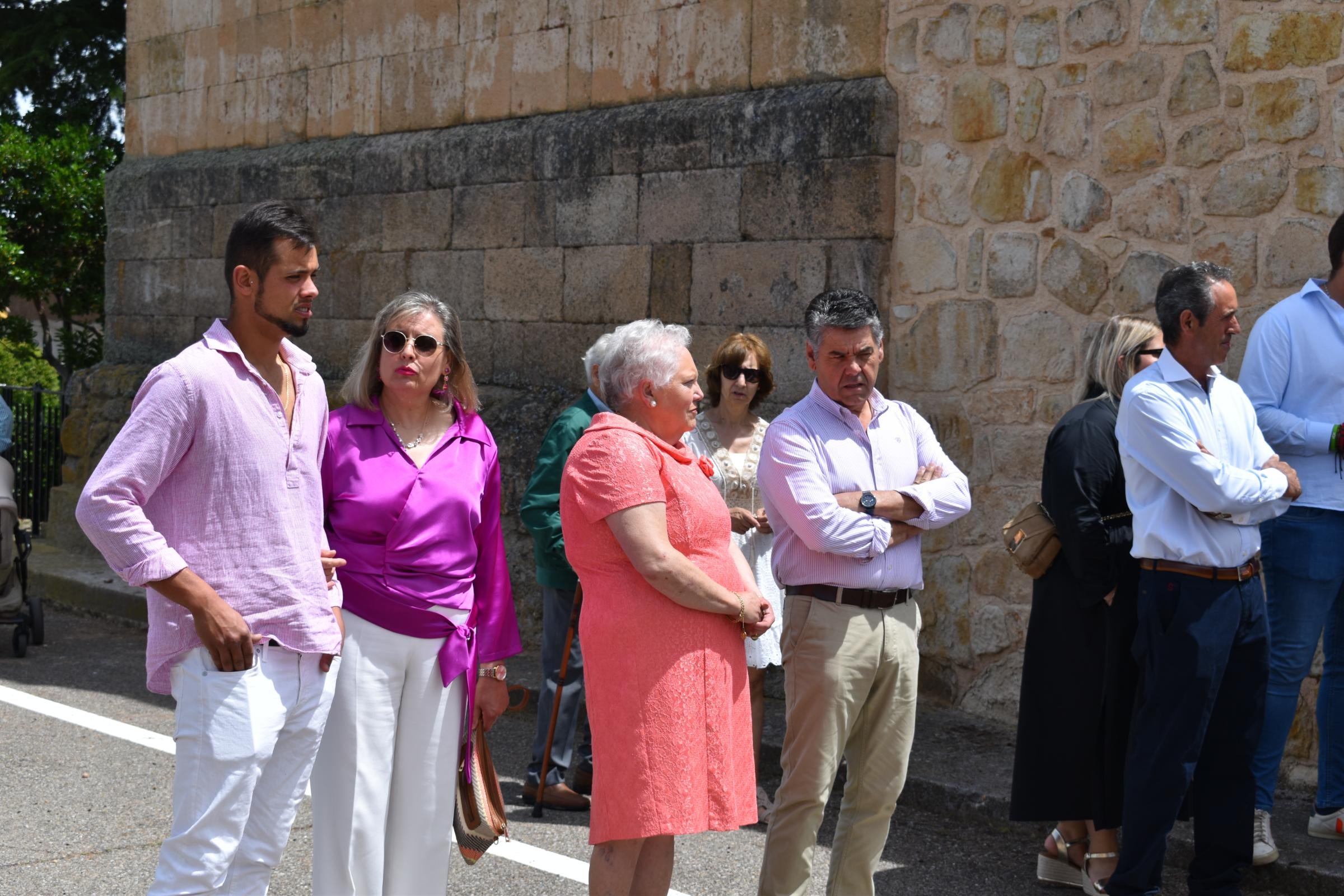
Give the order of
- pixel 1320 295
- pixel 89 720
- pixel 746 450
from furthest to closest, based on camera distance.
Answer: pixel 89 720 < pixel 746 450 < pixel 1320 295

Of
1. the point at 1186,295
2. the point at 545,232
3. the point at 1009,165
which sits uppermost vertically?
the point at 1009,165

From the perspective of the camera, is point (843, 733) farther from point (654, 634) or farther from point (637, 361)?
point (637, 361)

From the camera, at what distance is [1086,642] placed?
198 inches

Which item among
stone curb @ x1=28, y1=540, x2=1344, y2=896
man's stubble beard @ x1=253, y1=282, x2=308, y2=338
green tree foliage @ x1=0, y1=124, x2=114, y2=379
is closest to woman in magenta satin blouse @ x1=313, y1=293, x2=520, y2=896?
man's stubble beard @ x1=253, y1=282, x2=308, y2=338

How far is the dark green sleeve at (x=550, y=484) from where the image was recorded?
19.0 ft

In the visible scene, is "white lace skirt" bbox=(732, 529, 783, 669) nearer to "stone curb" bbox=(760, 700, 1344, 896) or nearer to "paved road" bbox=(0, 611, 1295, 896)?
"paved road" bbox=(0, 611, 1295, 896)

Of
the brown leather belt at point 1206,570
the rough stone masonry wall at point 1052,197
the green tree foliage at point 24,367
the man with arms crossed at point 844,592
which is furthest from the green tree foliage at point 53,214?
the brown leather belt at point 1206,570

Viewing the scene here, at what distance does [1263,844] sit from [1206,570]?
111 cm

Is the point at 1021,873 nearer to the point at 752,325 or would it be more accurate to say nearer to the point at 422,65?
the point at 752,325

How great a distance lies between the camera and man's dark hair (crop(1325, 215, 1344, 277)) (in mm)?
5336

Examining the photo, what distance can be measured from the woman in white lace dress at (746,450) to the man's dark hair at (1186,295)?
161 cm

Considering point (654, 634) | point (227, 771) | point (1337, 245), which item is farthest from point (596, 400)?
point (227, 771)

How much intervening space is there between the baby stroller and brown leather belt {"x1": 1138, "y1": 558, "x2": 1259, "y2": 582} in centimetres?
625

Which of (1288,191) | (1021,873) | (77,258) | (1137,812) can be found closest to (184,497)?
(1137,812)
